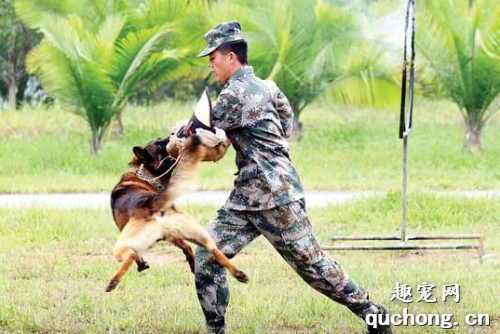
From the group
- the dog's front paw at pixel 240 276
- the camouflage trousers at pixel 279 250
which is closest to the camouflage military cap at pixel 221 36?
the camouflage trousers at pixel 279 250

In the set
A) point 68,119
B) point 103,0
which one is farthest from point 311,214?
point 68,119

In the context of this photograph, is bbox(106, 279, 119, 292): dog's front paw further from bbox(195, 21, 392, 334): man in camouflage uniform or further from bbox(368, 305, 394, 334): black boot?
bbox(368, 305, 394, 334): black boot

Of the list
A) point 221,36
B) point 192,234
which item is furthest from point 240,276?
point 221,36

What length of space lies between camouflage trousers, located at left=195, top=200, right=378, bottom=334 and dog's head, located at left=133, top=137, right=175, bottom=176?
1.36 feet

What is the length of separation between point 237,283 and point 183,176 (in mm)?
2274

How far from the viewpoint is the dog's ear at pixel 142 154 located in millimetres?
5266

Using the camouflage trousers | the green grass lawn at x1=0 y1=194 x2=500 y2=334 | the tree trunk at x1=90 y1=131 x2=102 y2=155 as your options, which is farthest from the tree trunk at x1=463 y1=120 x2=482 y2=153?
the camouflage trousers

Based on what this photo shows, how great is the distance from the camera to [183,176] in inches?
190

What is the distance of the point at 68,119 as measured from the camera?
18.2 metres

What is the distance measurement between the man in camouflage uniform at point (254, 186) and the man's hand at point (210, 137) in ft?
0.60

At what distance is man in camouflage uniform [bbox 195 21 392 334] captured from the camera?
16.5ft

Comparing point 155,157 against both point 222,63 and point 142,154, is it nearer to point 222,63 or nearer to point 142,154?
point 142,154

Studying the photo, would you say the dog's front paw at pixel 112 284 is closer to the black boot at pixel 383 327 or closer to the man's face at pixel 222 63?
the man's face at pixel 222 63

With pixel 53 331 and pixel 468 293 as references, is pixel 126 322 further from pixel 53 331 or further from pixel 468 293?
pixel 468 293
